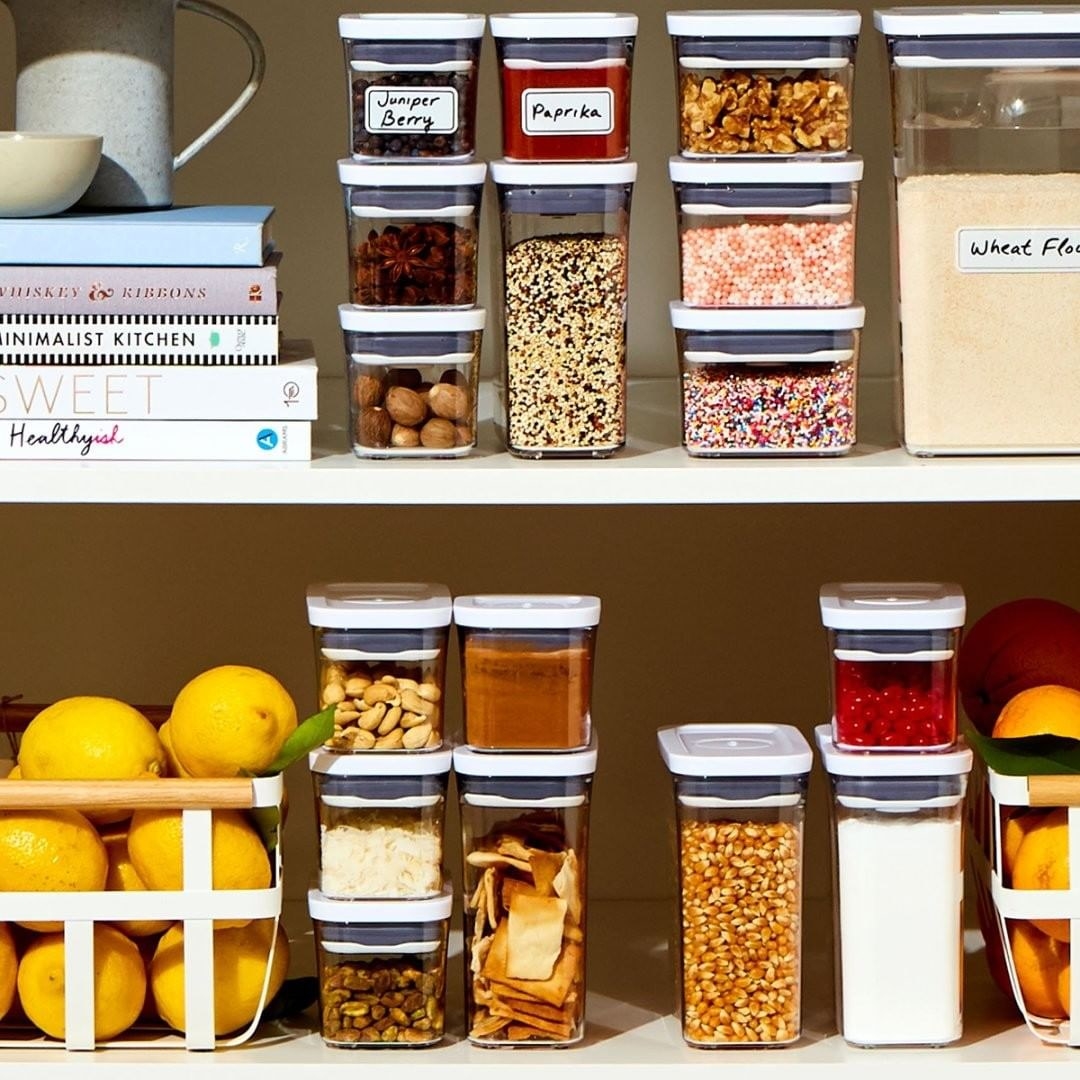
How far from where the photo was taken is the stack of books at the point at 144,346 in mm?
1126

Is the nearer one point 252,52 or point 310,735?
point 310,735

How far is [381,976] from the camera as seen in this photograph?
1.17m

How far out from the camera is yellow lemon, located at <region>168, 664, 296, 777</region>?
114cm

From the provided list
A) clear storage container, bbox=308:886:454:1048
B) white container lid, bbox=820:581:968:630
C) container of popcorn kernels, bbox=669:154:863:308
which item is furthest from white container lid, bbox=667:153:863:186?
clear storage container, bbox=308:886:454:1048

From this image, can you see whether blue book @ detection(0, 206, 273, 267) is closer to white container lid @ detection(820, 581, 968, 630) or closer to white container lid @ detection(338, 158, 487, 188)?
white container lid @ detection(338, 158, 487, 188)

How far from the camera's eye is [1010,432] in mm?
1139

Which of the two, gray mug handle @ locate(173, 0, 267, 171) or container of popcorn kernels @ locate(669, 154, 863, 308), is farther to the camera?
gray mug handle @ locate(173, 0, 267, 171)

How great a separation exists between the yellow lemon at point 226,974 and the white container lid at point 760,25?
612mm

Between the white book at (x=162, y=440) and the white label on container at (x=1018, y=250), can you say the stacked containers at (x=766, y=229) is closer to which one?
the white label on container at (x=1018, y=250)

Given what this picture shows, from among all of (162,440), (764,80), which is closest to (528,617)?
(162,440)

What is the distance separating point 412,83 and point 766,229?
0.23 metres

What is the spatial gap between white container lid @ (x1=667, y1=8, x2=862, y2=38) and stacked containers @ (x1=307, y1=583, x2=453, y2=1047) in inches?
14.9

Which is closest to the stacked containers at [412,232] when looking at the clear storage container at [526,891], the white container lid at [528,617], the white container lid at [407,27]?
the white container lid at [407,27]

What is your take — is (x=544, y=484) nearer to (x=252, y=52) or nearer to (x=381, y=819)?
(x=381, y=819)
